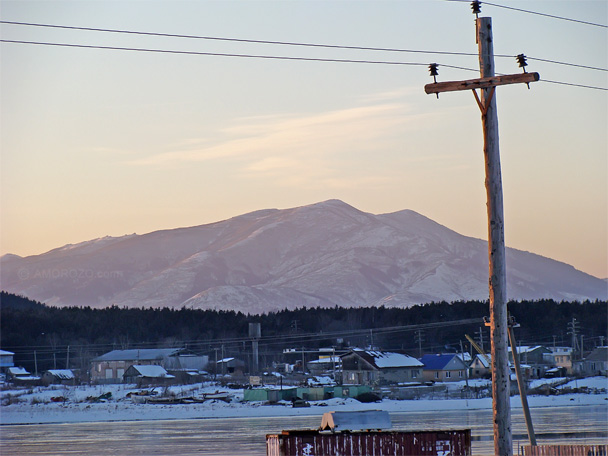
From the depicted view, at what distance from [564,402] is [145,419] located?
134ft

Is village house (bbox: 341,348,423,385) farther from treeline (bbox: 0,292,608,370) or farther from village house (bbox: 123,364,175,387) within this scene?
treeline (bbox: 0,292,608,370)

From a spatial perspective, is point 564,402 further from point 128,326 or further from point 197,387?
point 128,326

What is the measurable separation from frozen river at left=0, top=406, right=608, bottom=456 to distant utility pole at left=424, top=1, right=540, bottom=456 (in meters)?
18.7

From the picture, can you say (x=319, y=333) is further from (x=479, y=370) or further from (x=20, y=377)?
(x=20, y=377)

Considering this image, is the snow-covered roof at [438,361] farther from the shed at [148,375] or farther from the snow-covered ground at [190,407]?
the shed at [148,375]

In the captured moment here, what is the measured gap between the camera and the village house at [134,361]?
15962cm

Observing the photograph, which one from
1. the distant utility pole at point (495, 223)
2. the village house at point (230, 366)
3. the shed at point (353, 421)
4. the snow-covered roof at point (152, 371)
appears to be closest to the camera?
the distant utility pole at point (495, 223)

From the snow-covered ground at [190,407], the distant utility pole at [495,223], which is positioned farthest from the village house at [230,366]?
the distant utility pole at [495,223]

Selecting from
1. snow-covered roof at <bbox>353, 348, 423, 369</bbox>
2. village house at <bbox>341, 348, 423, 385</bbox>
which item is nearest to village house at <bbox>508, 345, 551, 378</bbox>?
snow-covered roof at <bbox>353, 348, 423, 369</bbox>

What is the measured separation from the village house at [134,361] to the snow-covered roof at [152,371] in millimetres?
7775

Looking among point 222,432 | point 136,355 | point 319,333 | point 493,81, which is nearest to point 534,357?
point 319,333

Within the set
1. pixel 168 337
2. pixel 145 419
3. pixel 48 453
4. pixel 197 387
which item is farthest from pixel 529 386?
pixel 168 337

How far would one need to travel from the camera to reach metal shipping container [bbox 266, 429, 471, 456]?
28872 mm

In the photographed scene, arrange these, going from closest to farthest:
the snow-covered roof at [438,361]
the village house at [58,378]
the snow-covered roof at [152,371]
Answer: the village house at [58,378] → the snow-covered roof at [438,361] → the snow-covered roof at [152,371]
